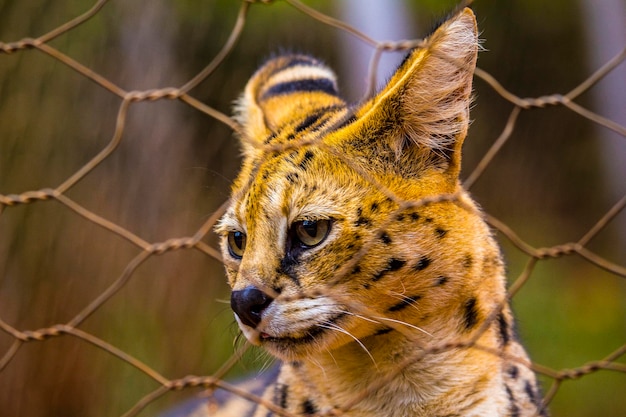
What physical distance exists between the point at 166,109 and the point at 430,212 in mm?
2101

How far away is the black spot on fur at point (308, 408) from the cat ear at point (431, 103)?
0.59m

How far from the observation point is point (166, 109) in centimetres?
368

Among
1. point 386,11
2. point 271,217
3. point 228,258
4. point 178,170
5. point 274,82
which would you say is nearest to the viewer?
point 271,217

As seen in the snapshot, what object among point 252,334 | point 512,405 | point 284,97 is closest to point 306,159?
point 252,334

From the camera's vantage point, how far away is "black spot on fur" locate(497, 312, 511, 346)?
6.46ft

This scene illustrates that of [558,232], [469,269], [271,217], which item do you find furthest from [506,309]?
[558,232]

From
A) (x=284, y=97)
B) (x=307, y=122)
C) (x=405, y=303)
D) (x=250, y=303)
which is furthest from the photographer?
(x=284, y=97)

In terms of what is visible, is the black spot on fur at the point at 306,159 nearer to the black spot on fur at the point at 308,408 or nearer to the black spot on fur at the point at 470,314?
the black spot on fur at the point at 470,314

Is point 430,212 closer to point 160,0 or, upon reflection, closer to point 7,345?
point 7,345

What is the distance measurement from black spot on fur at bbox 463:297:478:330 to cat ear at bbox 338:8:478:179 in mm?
273

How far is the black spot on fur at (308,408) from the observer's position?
1.97 m

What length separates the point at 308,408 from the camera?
198cm

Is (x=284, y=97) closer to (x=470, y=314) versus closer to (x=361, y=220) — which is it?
(x=361, y=220)

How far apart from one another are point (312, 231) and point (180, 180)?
6.11ft
